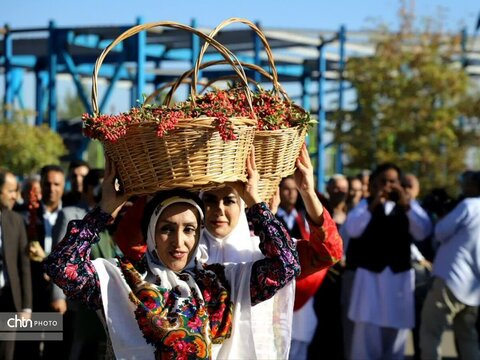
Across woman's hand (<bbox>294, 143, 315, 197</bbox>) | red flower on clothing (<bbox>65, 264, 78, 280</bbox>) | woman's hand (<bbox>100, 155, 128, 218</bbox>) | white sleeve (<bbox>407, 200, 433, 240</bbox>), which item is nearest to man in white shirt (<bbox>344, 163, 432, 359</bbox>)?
white sleeve (<bbox>407, 200, 433, 240</bbox>)

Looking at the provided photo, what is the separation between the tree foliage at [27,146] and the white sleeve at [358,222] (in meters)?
12.1

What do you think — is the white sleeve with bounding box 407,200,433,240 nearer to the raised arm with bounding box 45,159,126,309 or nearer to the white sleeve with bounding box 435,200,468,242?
the white sleeve with bounding box 435,200,468,242

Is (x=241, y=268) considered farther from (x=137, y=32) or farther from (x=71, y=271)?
(x=137, y=32)

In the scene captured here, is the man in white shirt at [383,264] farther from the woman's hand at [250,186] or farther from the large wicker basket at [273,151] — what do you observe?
the woman's hand at [250,186]

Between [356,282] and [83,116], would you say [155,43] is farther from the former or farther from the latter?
[83,116]

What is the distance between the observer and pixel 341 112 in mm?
21453

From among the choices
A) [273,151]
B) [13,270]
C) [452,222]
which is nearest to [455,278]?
[452,222]

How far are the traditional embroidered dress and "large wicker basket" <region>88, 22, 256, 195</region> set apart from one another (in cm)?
23

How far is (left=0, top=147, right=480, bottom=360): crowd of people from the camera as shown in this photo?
3975 mm

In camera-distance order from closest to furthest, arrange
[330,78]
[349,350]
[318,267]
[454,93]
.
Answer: [318,267] → [349,350] → [454,93] → [330,78]

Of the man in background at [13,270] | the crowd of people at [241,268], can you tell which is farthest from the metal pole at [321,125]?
the man in background at [13,270]

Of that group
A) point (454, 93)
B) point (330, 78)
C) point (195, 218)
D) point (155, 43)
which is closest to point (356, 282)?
point (195, 218)

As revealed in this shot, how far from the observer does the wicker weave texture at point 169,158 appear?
3.87 m

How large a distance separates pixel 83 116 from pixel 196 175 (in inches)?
20.9
